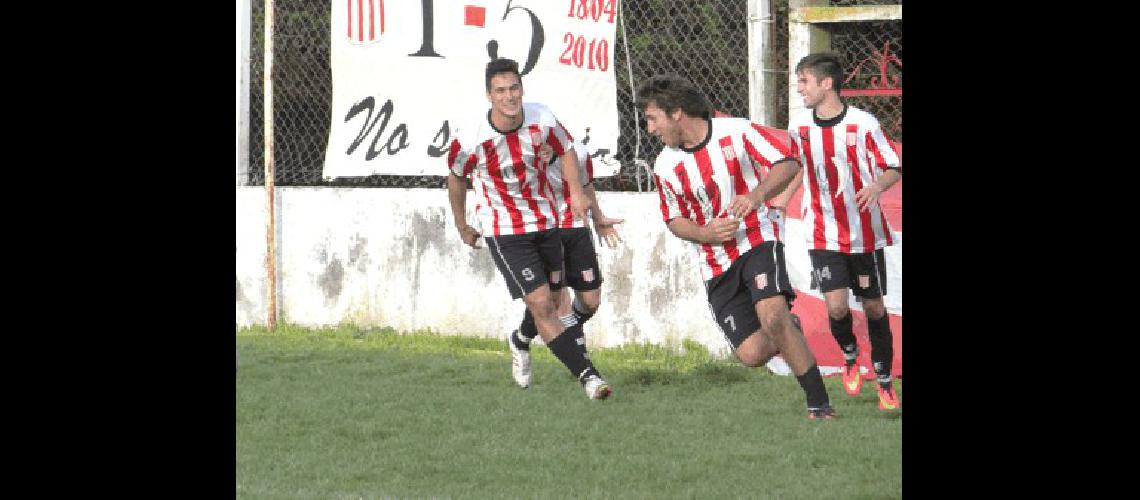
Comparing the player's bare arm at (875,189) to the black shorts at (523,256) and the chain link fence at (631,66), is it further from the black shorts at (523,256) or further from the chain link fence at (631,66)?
the black shorts at (523,256)

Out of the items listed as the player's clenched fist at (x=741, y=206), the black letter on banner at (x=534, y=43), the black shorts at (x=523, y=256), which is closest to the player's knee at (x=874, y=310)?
the player's clenched fist at (x=741, y=206)

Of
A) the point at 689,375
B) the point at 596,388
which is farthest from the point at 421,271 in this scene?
the point at 596,388

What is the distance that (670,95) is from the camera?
8133 mm

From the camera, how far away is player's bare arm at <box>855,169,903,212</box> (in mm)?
8672

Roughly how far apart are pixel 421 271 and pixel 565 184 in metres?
2.42

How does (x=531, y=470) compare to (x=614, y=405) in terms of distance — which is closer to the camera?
(x=531, y=470)

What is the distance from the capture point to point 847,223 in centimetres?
897

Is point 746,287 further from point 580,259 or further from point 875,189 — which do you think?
point 580,259
